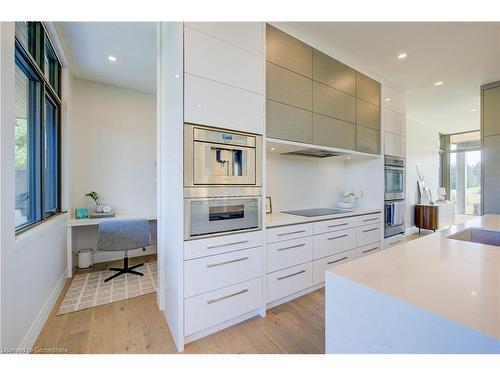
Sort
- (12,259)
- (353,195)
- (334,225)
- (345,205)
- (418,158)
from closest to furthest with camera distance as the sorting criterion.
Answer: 1. (12,259)
2. (334,225)
3. (345,205)
4. (353,195)
5. (418,158)

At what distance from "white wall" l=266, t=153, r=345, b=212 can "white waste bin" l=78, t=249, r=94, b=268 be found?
8.99 ft

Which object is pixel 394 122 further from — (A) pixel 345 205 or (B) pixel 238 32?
(B) pixel 238 32

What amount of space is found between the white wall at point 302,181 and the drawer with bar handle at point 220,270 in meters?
1.15

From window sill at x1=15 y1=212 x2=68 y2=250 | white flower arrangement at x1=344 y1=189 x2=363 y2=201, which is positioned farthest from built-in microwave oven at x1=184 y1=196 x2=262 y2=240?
white flower arrangement at x1=344 y1=189 x2=363 y2=201

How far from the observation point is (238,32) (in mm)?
1858

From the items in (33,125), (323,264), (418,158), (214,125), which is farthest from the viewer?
→ (418,158)

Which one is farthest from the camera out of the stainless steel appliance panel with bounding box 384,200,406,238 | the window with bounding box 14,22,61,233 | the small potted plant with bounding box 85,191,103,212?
the stainless steel appliance panel with bounding box 384,200,406,238

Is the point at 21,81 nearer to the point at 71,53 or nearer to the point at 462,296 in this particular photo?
the point at 71,53

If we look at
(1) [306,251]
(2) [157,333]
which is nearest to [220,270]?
(2) [157,333]

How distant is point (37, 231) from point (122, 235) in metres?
0.93

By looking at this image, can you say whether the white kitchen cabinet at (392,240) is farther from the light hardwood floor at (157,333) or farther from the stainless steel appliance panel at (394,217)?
the light hardwood floor at (157,333)

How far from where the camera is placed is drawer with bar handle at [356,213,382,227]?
2.96m

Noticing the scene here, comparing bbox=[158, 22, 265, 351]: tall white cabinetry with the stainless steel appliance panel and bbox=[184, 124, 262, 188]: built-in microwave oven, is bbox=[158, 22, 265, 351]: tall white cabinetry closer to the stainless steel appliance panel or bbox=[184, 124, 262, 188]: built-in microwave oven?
bbox=[184, 124, 262, 188]: built-in microwave oven
